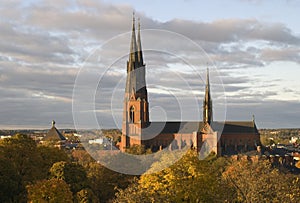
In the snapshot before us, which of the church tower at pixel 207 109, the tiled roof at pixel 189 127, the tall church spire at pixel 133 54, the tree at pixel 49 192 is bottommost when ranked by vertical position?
the tree at pixel 49 192

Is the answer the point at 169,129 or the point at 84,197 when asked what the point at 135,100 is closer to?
the point at 169,129

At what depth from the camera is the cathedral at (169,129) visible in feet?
398

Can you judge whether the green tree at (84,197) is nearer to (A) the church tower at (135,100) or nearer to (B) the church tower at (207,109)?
(A) the church tower at (135,100)

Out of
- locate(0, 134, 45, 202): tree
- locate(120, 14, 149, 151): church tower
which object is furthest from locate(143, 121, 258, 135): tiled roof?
locate(0, 134, 45, 202): tree

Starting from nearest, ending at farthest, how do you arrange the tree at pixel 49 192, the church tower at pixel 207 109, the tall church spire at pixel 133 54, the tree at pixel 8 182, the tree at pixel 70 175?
the tree at pixel 49 192 → the tree at pixel 8 182 → the tree at pixel 70 175 → the tall church spire at pixel 133 54 → the church tower at pixel 207 109

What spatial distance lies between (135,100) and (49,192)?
271 feet

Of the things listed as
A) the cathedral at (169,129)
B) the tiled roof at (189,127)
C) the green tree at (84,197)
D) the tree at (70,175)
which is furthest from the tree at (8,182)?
the tiled roof at (189,127)

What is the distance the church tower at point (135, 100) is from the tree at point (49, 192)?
79.6 m

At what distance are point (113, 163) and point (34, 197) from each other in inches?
1226

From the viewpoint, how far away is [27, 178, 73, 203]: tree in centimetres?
3878

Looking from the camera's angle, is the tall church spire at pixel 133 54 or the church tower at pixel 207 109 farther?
the church tower at pixel 207 109

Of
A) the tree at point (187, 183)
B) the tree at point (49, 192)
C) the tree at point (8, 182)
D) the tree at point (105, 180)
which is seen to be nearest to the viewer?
the tree at point (49, 192)

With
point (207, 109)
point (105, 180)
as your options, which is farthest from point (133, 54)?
point (105, 180)

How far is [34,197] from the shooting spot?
3872 centimetres
